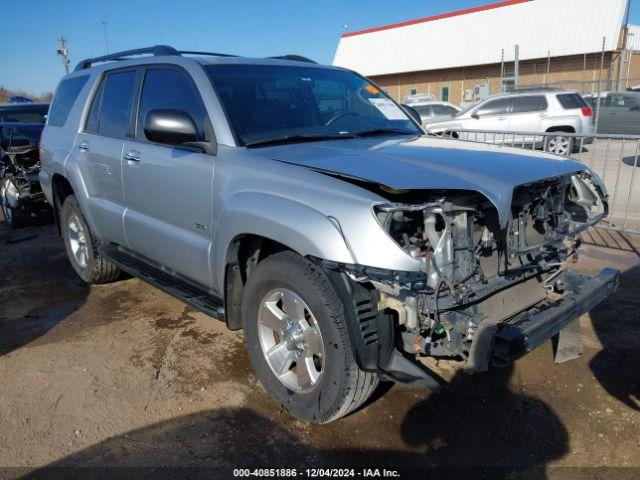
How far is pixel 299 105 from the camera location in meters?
3.71

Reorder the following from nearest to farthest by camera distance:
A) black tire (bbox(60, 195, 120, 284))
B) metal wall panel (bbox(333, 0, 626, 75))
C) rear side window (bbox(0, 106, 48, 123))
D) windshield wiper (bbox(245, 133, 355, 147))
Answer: windshield wiper (bbox(245, 133, 355, 147)) < black tire (bbox(60, 195, 120, 284)) < rear side window (bbox(0, 106, 48, 123)) < metal wall panel (bbox(333, 0, 626, 75))

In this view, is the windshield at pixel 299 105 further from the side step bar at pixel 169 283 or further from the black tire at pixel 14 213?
the black tire at pixel 14 213

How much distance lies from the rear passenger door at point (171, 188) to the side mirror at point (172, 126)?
0.17 m

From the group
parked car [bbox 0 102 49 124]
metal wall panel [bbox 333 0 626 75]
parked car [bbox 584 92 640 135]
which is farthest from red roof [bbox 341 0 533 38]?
parked car [bbox 0 102 49 124]

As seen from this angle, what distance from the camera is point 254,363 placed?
10.6 ft

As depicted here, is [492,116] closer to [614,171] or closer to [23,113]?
[614,171]

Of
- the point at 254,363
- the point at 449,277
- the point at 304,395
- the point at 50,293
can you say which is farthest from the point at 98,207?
Result: the point at 449,277

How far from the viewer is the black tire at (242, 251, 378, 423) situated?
257 centimetres

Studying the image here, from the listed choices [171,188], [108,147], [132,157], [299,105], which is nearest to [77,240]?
[108,147]

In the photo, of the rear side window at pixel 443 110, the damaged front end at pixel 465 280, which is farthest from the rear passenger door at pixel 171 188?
the rear side window at pixel 443 110

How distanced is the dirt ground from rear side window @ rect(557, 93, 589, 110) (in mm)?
11368

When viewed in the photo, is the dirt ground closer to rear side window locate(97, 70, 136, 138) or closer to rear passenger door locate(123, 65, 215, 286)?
rear passenger door locate(123, 65, 215, 286)

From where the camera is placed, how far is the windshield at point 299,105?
3.40 metres

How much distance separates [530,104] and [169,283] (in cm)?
1332
